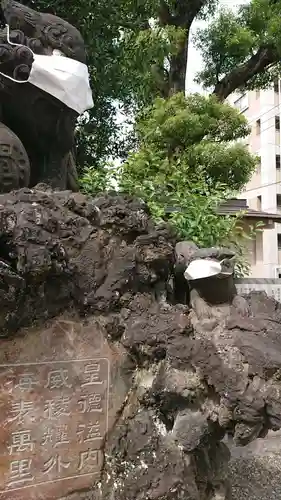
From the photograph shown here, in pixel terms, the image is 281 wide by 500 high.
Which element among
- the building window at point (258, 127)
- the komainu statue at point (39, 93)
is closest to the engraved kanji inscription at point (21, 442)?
the komainu statue at point (39, 93)

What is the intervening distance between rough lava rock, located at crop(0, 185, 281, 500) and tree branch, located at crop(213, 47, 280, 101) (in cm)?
976

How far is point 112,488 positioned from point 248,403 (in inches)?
31.0

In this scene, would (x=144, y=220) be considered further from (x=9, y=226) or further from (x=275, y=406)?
(x=275, y=406)

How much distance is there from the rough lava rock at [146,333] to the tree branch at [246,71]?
9765 millimetres

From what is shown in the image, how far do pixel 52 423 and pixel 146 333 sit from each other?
60cm

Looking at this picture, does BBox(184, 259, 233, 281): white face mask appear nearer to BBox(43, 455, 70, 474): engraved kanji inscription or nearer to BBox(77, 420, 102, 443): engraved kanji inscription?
BBox(77, 420, 102, 443): engraved kanji inscription

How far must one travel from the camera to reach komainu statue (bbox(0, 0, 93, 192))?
2615mm

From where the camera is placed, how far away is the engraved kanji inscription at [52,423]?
2041 mm

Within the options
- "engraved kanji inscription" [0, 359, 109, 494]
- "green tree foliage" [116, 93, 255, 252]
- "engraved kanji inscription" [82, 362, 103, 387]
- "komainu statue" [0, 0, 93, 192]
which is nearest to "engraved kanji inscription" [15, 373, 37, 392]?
"engraved kanji inscription" [0, 359, 109, 494]

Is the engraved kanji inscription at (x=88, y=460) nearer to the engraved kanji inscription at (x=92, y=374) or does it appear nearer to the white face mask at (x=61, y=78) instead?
the engraved kanji inscription at (x=92, y=374)

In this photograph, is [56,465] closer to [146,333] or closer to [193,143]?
[146,333]

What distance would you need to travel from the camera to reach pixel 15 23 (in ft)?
9.43

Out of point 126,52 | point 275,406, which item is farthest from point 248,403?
point 126,52

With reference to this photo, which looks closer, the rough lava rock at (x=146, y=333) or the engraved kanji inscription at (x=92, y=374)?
the rough lava rock at (x=146, y=333)
